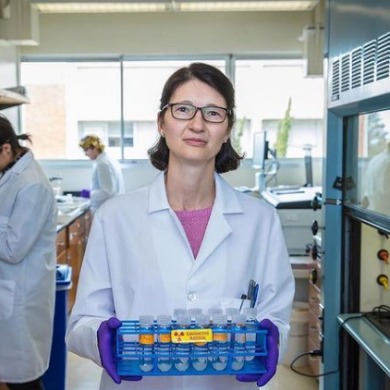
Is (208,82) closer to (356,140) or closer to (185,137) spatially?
(185,137)

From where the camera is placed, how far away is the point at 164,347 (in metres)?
1.07

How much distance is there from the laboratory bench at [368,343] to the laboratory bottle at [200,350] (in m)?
1.01

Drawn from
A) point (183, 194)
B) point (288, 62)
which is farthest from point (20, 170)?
point (288, 62)

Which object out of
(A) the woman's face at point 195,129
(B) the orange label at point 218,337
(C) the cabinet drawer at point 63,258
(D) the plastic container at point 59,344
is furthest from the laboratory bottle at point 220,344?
(C) the cabinet drawer at point 63,258

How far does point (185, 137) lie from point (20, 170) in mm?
1189

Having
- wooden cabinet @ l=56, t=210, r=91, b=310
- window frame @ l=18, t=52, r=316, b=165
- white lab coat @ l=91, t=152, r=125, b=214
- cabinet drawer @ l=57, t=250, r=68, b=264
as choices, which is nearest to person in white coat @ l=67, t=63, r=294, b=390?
wooden cabinet @ l=56, t=210, r=91, b=310

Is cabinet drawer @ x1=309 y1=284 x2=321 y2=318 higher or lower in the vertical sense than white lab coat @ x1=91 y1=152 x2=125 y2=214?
lower

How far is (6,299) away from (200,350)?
134cm

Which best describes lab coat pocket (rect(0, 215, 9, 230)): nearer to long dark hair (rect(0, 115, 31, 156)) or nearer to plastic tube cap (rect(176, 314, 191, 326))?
long dark hair (rect(0, 115, 31, 156))

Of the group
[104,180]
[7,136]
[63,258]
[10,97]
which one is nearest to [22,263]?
[7,136]

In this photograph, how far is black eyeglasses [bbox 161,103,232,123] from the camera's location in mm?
1251

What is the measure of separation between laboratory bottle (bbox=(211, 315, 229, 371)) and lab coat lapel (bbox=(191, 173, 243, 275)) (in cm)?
20

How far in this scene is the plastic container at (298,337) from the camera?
326cm

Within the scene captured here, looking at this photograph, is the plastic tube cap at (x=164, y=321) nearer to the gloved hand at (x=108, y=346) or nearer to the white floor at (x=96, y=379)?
the gloved hand at (x=108, y=346)
